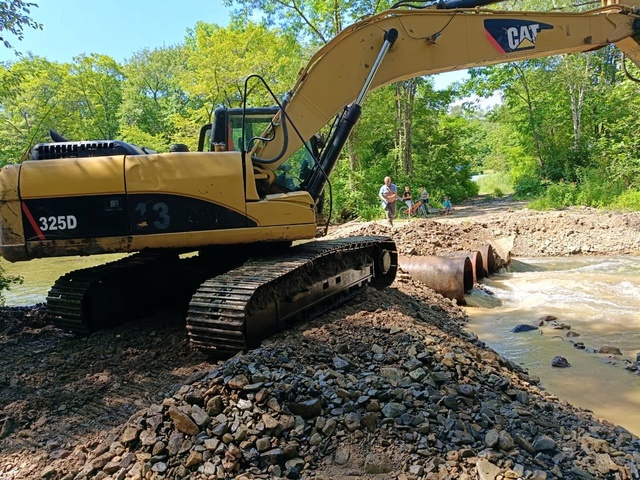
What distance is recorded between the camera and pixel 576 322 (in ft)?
21.7

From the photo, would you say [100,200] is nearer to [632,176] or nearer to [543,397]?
[543,397]

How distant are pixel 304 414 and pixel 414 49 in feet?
13.7

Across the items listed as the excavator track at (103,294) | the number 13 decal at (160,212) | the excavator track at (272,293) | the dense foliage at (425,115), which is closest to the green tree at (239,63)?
the dense foliage at (425,115)

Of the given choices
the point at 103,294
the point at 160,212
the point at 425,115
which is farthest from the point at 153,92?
the point at 160,212

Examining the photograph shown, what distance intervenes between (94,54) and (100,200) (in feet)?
115

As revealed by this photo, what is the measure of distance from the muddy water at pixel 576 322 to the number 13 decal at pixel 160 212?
3.79 meters

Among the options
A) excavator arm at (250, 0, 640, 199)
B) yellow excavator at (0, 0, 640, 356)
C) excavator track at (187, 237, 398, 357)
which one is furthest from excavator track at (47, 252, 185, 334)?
excavator arm at (250, 0, 640, 199)

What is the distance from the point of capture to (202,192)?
4.61 meters

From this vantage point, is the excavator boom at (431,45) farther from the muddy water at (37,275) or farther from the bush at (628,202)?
the bush at (628,202)

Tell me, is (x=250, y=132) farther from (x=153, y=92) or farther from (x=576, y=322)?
(x=153, y=92)

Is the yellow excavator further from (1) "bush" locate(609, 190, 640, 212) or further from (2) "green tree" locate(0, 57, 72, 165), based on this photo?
(2) "green tree" locate(0, 57, 72, 165)

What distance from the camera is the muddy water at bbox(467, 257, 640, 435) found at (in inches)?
179

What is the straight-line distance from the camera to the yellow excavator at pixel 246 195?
4.49 meters

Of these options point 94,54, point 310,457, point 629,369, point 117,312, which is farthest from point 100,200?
point 94,54
